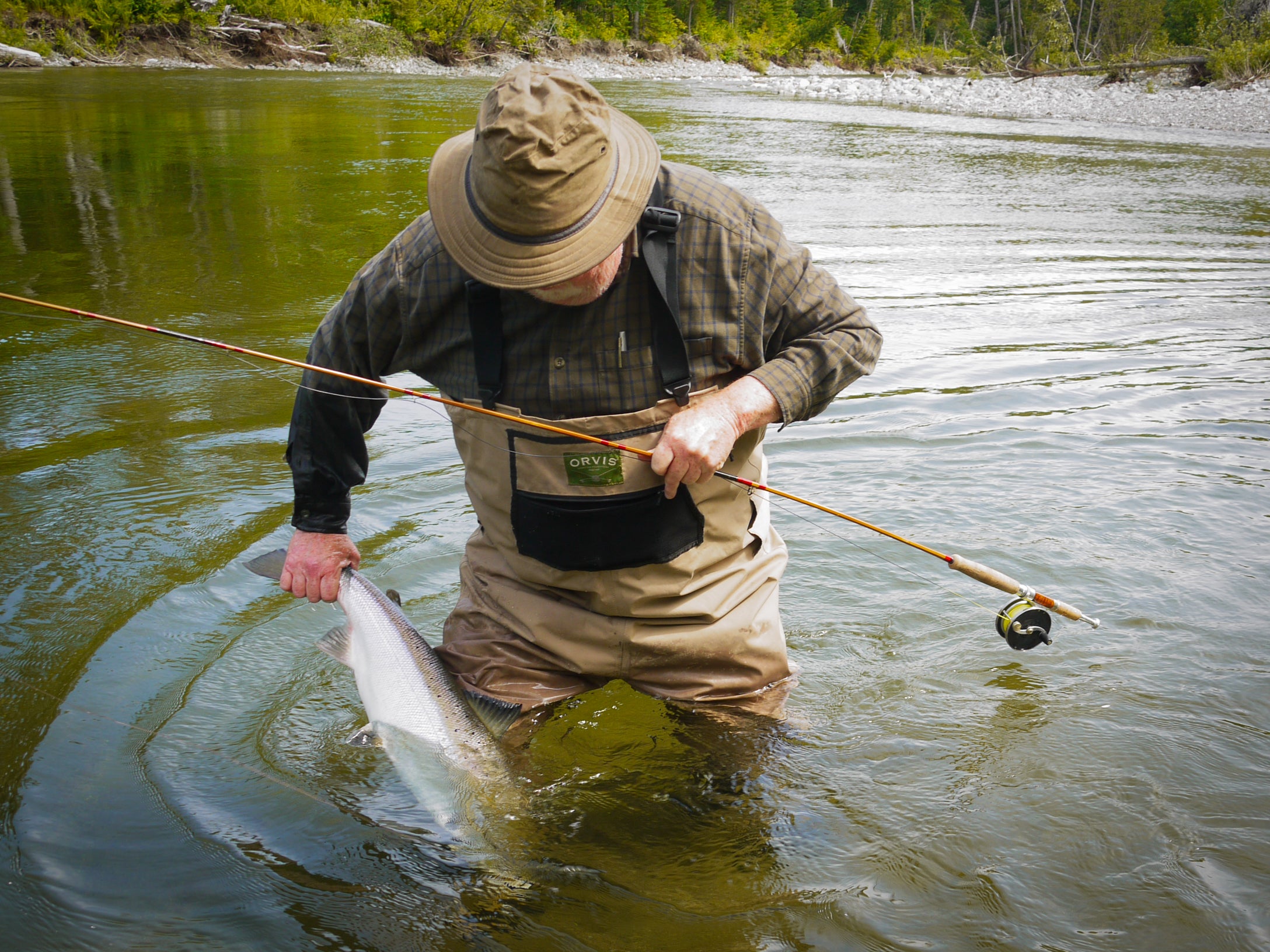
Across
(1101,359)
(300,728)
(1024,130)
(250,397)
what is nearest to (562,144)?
(300,728)

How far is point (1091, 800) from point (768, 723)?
3.13ft

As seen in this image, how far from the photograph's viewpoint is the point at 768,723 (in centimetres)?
307

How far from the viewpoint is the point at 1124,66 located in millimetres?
32125

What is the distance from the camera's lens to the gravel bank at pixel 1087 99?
24891mm

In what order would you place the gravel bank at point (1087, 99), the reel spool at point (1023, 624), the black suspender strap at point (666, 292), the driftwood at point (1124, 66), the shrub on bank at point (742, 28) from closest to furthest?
the black suspender strap at point (666, 292) < the reel spool at point (1023, 624) < the gravel bank at point (1087, 99) < the driftwood at point (1124, 66) < the shrub on bank at point (742, 28)

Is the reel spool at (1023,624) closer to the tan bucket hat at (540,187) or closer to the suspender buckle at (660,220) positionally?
the suspender buckle at (660,220)

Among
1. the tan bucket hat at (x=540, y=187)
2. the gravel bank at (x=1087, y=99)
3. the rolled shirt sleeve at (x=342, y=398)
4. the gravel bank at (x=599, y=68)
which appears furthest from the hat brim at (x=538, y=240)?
the gravel bank at (x=599, y=68)

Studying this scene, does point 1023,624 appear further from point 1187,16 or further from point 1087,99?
point 1187,16

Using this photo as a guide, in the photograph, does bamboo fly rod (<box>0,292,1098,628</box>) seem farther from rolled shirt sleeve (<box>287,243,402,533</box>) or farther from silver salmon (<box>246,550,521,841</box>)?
silver salmon (<box>246,550,521,841</box>)

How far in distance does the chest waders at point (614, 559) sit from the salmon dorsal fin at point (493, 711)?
0.34 ft

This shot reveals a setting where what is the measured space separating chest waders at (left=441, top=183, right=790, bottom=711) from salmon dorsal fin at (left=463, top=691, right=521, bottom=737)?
0.10 m

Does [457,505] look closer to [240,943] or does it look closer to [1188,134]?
[240,943]

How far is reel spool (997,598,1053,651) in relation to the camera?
330 centimetres

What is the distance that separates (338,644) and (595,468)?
0.99 m
